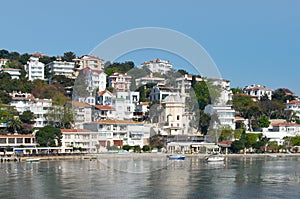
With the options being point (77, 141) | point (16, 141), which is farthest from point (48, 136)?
point (77, 141)

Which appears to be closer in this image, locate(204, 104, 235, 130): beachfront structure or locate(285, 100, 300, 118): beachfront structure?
locate(204, 104, 235, 130): beachfront structure

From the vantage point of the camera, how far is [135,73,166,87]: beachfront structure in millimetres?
38906

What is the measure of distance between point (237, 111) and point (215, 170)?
26415 mm

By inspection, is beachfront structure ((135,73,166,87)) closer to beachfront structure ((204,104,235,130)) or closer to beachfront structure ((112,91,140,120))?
beachfront structure ((112,91,140,120))

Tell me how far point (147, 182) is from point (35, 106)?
2373 centimetres

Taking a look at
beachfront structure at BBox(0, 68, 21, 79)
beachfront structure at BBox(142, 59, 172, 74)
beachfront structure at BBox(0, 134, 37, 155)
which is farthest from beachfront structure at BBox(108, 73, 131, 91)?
beachfront structure at BBox(0, 68, 21, 79)

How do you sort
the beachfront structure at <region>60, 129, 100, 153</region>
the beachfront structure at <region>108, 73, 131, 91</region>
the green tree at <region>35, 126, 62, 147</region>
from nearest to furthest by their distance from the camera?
the green tree at <region>35, 126, 62, 147</region>
the beachfront structure at <region>60, 129, 100, 153</region>
the beachfront structure at <region>108, 73, 131, 91</region>

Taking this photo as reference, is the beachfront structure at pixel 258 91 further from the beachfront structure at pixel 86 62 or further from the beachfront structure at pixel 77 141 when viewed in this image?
the beachfront structure at pixel 77 141

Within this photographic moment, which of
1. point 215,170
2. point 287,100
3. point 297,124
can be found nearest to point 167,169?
point 215,170

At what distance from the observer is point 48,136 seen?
39375mm

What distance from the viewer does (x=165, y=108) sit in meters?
43.8

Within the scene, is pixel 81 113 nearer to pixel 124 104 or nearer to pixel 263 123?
pixel 124 104

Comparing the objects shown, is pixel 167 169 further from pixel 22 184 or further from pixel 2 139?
pixel 2 139

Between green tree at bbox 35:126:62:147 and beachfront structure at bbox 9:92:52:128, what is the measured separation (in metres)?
4.45
